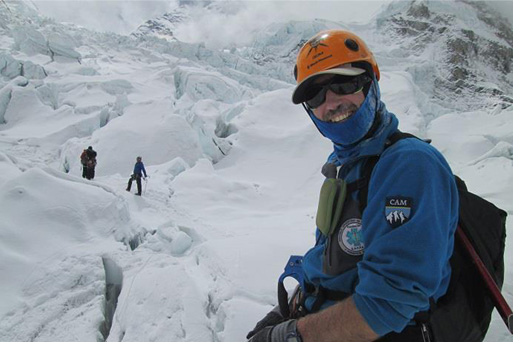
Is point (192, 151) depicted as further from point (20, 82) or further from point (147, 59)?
point (147, 59)

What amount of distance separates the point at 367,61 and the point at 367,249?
828 mm

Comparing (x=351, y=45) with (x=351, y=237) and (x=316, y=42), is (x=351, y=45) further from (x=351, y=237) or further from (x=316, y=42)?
(x=351, y=237)

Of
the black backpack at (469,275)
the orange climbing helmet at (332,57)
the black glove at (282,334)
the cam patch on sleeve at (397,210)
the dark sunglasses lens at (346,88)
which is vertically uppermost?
the orange climbing helmet at (332,57)

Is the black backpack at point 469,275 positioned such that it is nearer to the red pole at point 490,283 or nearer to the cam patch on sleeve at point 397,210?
the red pole at point 490,283

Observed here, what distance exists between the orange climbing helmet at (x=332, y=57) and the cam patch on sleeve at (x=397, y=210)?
1.88 feet

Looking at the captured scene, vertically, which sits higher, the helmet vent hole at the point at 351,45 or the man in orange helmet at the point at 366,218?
the helmet vent hole at the point at 351,45

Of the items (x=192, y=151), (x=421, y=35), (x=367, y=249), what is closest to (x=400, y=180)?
(x=367, y=249)

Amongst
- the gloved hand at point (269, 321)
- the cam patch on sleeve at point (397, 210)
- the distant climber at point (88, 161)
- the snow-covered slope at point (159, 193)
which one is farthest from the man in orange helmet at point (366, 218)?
the distant climber at point (88, 161)

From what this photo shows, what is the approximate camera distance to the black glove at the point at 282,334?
124 centimetres

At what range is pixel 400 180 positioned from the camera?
1.05 metres

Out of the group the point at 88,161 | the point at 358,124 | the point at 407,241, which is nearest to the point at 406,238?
the point at 407,241

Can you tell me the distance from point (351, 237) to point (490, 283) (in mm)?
510

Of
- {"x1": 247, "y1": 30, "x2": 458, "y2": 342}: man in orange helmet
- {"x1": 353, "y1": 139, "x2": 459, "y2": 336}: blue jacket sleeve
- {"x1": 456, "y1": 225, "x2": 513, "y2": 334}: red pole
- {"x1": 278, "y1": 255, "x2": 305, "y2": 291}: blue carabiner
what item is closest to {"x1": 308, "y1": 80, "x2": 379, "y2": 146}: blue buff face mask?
{"x1": 247, "y1": 30, "x2": 458, "y2": 342}: man in orange helmet

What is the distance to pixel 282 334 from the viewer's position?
129 cm
